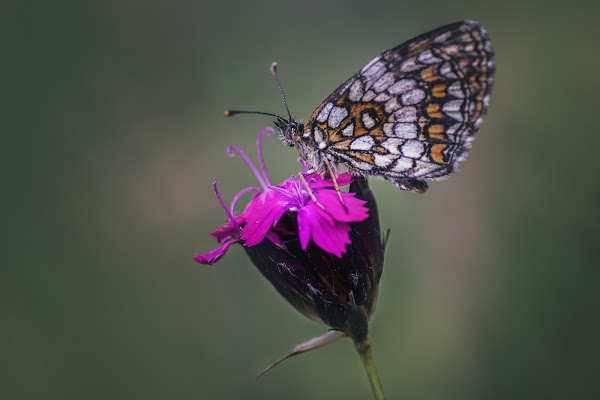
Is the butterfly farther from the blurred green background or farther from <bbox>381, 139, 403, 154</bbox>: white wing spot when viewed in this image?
the blurred green background

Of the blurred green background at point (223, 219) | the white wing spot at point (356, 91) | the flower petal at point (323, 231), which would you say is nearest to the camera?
the flower petal at point (323, 231)

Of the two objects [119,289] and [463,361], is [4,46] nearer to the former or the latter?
[119,289]

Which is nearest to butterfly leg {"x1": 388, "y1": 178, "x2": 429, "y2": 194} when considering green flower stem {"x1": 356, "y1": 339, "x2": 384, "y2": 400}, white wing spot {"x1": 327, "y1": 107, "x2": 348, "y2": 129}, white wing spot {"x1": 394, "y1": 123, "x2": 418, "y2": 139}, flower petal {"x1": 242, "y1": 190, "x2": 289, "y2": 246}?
white wing spot {"x1": 394, "y1": 123, "x2": 418, "y2": 139}

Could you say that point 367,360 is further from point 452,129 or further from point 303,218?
point 452,129

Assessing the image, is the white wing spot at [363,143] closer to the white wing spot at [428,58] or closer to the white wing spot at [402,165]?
the white wing spot at [402,165]

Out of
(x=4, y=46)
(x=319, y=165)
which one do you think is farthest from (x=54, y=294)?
(x=319, y=165)

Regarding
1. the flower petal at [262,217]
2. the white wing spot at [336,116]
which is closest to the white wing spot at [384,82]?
the white wing spot at [336,116]
